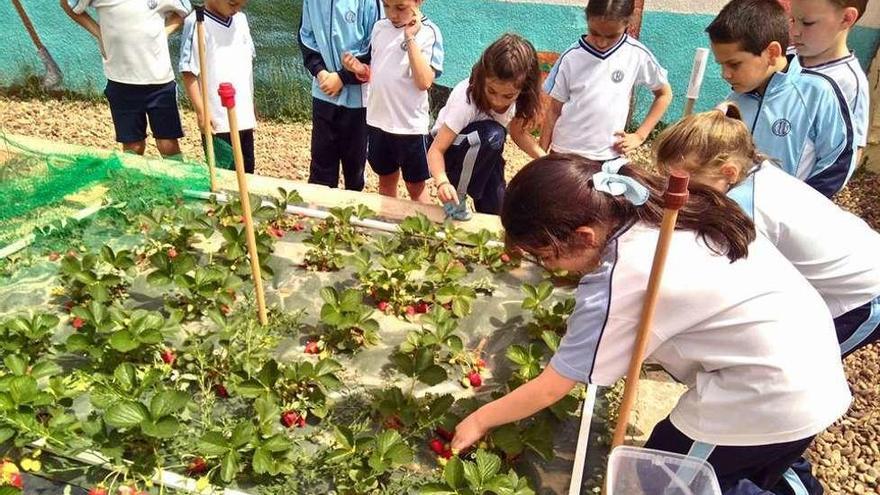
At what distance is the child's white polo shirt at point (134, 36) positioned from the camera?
11.6 ft

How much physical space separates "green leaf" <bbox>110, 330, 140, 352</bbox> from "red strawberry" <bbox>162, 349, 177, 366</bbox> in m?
0.12

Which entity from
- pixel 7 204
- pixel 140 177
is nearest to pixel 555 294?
pixel 140 177

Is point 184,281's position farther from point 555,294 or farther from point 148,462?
point 555,294

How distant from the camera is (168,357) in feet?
7.52

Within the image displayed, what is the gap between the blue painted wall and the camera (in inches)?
206

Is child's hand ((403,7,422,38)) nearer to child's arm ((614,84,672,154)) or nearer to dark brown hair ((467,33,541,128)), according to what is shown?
dark brown hair ((467,33,541,128))

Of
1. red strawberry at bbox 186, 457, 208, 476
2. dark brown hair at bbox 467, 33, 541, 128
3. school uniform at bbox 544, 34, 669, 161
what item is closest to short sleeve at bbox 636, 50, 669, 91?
school uniform at bbox 544, 34, 669, 161

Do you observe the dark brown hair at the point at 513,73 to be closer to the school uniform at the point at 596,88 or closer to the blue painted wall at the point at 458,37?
the school uniform at the point at 596,88

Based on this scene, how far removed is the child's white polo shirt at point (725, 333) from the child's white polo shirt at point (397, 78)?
6.17 ft

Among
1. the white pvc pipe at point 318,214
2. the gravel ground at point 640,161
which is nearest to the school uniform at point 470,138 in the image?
the white pvc pipe at point 318,214

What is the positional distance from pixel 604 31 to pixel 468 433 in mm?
1961

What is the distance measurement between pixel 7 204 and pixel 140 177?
0.57 metres

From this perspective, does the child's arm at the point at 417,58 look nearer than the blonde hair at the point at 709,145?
No

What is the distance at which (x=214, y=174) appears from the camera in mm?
3266
